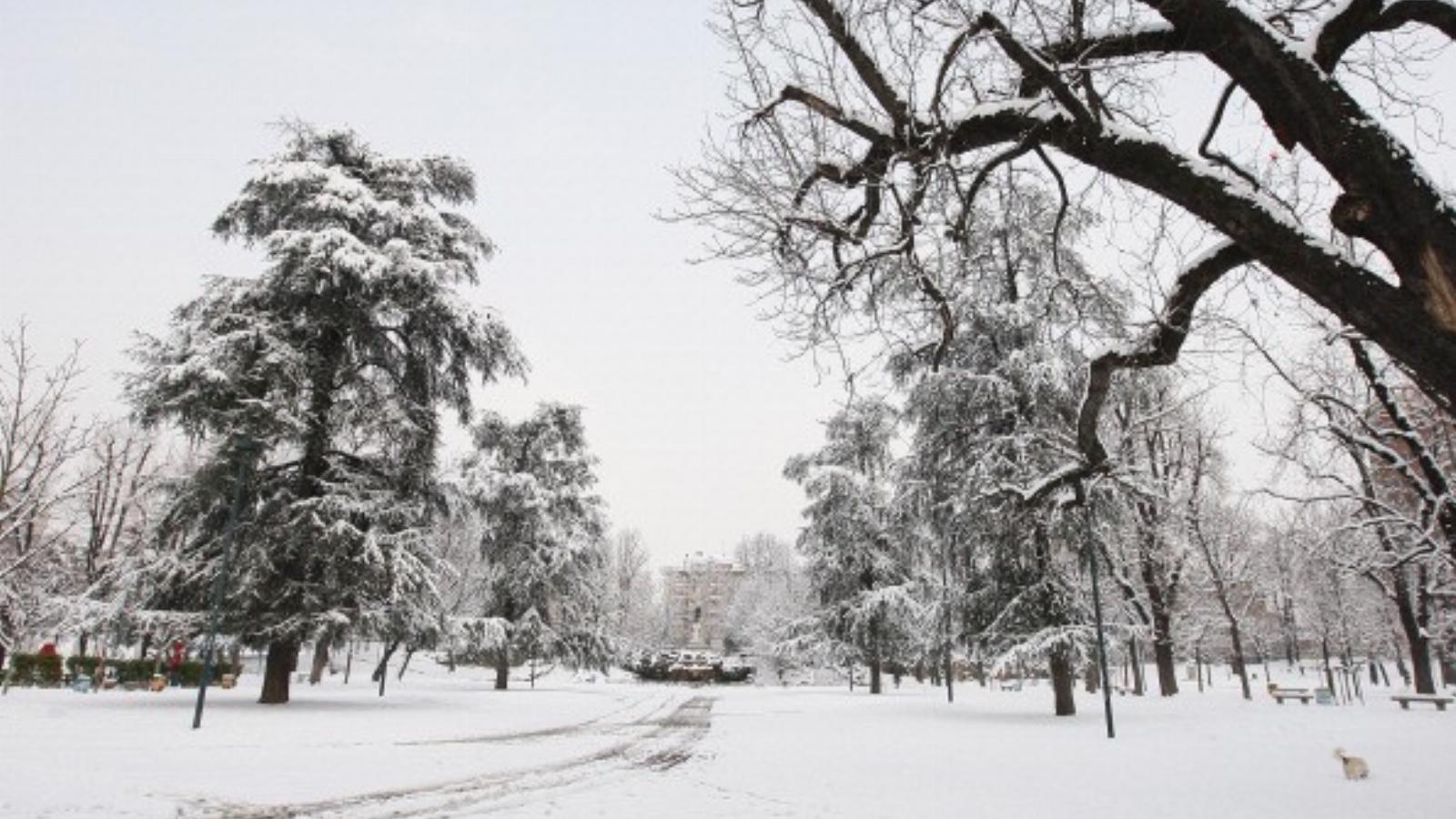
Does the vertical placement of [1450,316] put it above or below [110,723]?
above

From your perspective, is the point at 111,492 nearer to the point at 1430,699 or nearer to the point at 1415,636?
the point at 1430,699

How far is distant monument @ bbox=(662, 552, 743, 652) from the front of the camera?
105 m

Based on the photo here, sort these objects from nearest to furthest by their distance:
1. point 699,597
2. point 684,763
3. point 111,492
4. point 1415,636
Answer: point 684,763
point 1415,636
point 111,492
point 699,597

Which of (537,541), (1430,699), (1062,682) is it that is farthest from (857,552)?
(1430,699)

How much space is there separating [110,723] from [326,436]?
7.20 meters

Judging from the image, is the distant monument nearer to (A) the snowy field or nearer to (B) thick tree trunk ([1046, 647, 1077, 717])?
(B) thick tree trunk ([1046, 647, 1077, 717])

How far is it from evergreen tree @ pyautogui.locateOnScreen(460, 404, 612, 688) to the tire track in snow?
16939 millimetres

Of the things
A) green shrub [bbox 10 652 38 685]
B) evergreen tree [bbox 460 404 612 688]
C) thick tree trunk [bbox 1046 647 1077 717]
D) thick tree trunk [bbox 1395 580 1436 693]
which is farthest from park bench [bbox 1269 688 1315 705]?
green shrub [bbox 10 652 38 685]

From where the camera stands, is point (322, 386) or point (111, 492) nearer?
point (322, 386)

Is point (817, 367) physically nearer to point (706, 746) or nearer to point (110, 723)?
point (706, 746)

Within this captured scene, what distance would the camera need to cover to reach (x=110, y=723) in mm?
12555

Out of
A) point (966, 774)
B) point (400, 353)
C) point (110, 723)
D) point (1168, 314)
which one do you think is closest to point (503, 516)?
point (400, 353)

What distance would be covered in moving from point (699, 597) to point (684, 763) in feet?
361

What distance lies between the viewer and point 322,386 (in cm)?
1823
